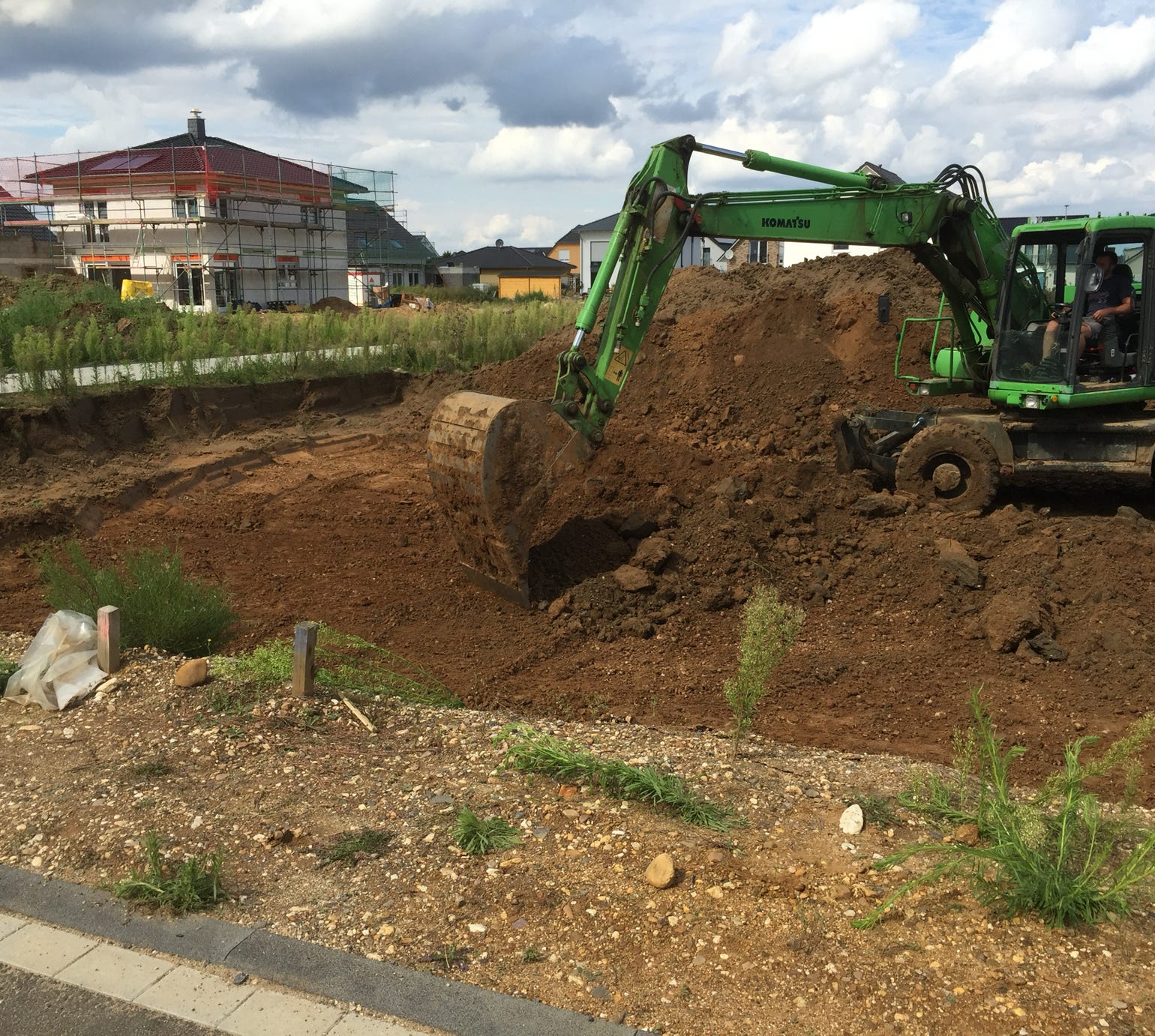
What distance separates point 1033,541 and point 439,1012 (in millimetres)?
7180

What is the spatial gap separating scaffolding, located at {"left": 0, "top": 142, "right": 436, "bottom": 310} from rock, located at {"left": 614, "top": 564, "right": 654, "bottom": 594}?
30.1 m

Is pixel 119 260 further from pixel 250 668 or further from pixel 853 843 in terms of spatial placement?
pixel 853 843

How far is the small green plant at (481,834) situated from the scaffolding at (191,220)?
3338 centimetres

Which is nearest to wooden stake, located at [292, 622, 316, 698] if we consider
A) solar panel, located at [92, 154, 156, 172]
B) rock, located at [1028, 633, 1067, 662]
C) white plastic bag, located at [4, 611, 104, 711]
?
white plastic bag, located at [4, 611, 104, 711]

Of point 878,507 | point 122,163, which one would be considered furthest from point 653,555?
point 122,163

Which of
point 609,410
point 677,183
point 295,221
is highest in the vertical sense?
point 295,221

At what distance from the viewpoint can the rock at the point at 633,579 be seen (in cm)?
819

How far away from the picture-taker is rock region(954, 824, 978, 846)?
14.3 feet

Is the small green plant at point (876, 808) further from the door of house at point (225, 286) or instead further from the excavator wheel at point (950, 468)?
the door of house at point (225, 286)

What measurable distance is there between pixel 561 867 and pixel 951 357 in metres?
8.85

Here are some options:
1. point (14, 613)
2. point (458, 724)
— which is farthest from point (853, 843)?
point (14, 613)

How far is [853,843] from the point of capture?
14.4 feet

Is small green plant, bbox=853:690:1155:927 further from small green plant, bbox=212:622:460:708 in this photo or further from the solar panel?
the solar panel

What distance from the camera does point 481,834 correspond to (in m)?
4.38
